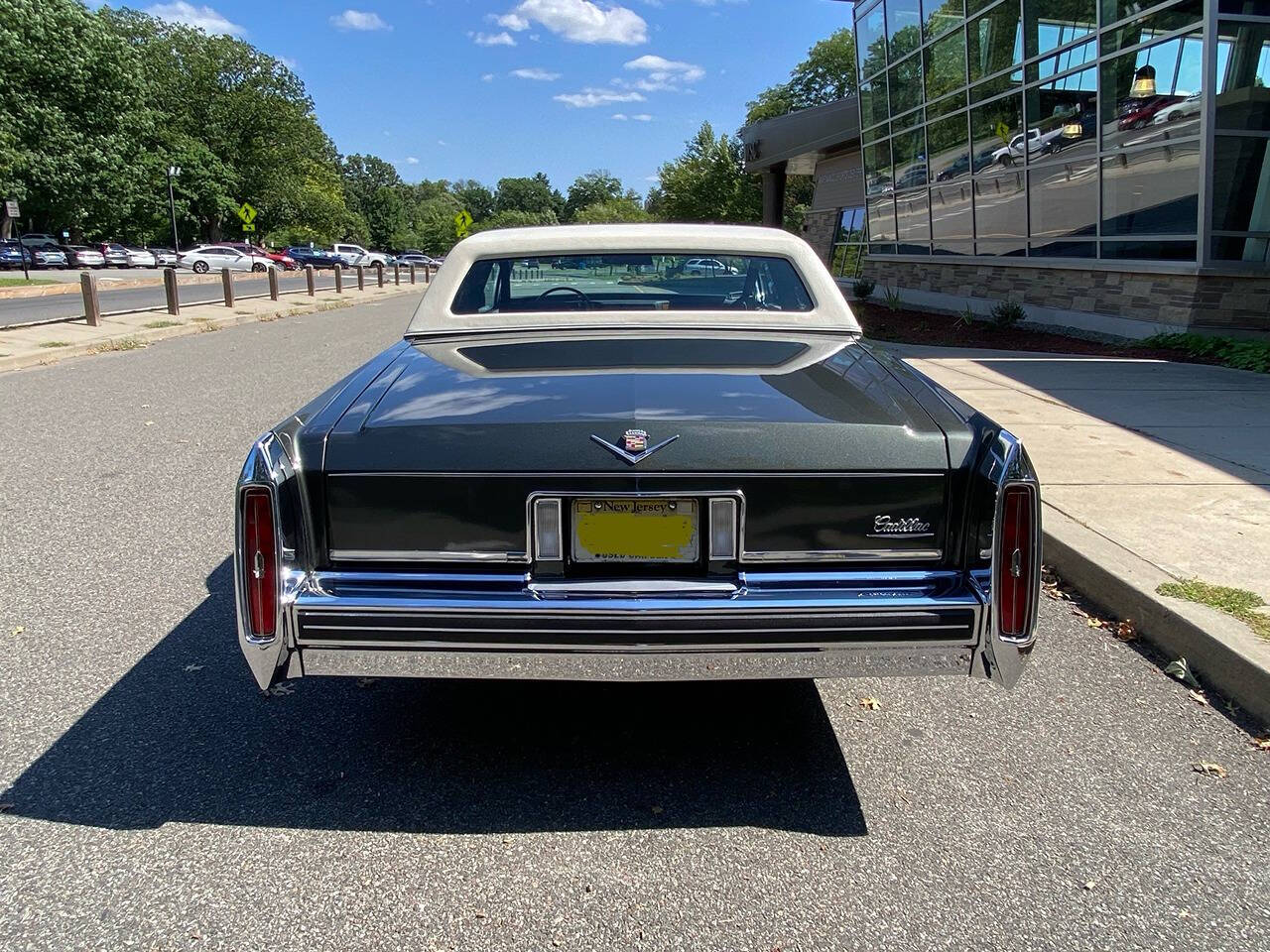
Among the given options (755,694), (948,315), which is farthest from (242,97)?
(755,694)

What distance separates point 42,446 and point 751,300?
19.4 feet

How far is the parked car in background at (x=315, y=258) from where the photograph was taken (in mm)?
65125

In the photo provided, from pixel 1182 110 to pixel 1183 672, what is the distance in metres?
11.7

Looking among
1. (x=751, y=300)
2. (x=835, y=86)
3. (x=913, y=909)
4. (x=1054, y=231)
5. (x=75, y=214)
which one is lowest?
(x=913, y=909)

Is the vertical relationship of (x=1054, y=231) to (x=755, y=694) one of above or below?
above

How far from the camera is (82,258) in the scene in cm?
4962

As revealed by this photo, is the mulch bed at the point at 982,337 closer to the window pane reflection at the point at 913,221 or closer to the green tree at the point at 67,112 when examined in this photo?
the window pane reflection at the point at 913,221

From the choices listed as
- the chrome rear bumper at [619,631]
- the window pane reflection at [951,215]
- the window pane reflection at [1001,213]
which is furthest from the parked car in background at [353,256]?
the chrome rear bumper at [619,631]

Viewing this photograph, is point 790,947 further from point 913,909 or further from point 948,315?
point 948,315

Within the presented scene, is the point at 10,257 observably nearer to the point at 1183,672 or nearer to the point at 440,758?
the point at 440,758

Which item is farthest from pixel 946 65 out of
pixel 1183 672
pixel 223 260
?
pixel 223 260

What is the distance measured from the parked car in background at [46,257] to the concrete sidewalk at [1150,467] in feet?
159

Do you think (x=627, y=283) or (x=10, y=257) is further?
(x=10, y=257)

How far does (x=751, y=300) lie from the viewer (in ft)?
13.7
